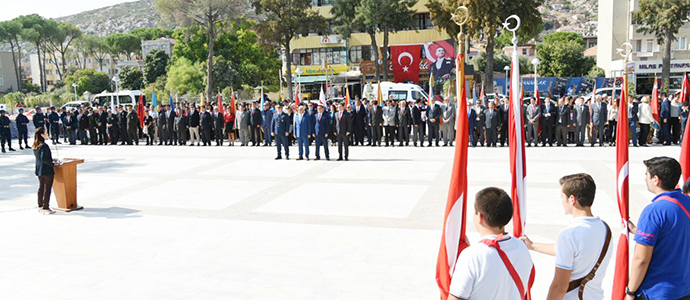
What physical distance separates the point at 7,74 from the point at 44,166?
87.1 meters

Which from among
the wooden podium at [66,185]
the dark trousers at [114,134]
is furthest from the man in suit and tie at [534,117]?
the dark trousers at [114,134]

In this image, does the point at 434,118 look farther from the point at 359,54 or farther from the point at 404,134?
the point at 359,54

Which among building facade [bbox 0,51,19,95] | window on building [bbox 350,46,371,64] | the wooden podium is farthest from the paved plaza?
building facade [bbox 0,51,19,95]

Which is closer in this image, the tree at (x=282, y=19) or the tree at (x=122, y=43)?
the tree at (x=282, y=19)

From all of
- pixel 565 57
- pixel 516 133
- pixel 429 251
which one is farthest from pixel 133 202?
pixel 565 57

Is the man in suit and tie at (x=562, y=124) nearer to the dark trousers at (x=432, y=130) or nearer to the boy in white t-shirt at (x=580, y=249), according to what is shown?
the dark trousers at (x=432, y=130)

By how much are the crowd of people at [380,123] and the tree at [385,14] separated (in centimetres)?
2504

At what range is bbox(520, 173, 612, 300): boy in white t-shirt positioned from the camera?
3.16 meters

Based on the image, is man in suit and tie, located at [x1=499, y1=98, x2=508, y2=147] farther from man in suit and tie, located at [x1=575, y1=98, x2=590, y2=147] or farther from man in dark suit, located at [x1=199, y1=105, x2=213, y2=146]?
man in dark suit, located at [x1=199, y1=105, x2=213, y2=146]

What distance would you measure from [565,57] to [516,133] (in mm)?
Answer: 55600

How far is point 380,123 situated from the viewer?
63.4ft

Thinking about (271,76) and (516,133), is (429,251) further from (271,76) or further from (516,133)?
(271,76)

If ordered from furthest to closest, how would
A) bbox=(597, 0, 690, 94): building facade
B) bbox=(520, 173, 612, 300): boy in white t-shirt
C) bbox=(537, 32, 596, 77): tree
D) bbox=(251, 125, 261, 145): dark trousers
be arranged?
bbox=(537, 32, 596, 77): tree, bbox=(597, 0, 690, 94): building facade, bbox=(251, 125, 261, 145): dark trousers, bbox=(520, 173, 612, 300): boy in white t-shirt

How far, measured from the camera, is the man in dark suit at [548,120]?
58.0 ft
